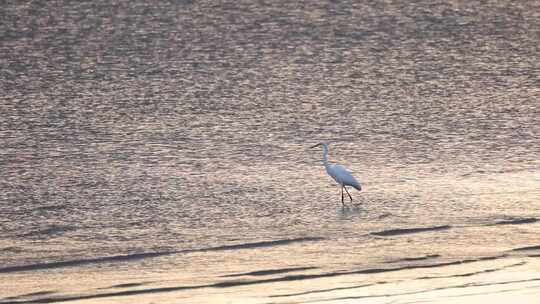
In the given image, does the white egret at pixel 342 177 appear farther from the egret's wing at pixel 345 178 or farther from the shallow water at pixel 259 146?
the shallow water at pixel 259 146

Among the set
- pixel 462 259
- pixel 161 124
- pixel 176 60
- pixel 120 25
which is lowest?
pixel 462 259

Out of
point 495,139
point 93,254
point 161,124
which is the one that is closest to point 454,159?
point 495,139

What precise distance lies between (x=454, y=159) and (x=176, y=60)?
17.9ft

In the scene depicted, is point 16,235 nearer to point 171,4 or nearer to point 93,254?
point 93,254

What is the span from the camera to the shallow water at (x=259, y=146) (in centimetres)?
902

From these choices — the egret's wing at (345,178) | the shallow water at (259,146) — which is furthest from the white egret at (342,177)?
the shallow water at (259,146)

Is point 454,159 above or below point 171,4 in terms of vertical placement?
below

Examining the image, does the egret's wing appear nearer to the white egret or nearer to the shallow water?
the white egret

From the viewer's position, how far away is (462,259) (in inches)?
356

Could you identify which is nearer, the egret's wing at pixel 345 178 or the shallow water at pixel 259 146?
the shallow water at pixel 259 146

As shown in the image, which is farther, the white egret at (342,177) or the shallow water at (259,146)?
the white egret at (342,177)

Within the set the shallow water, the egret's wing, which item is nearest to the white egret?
the egret's wing

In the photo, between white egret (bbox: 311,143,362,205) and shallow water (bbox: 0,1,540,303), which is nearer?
shallow water (bbox: 0,1,540,303)

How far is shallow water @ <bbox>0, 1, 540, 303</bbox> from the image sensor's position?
902 cm
